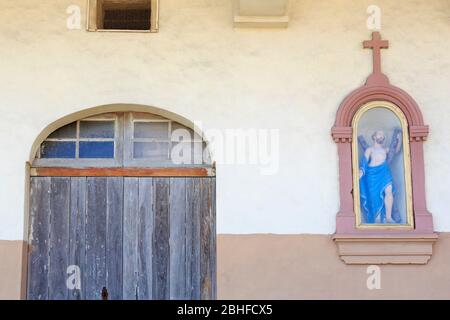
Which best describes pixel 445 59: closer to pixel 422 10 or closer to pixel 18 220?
pixel 422 10

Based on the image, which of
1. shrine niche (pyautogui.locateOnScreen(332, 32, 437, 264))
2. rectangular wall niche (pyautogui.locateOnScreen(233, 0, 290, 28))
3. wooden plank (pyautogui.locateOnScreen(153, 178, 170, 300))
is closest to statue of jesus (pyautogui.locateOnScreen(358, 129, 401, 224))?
shrine niche (pyautogui.locateOnScreen(332, 32, 437, 264))

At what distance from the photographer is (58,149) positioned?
299 inches

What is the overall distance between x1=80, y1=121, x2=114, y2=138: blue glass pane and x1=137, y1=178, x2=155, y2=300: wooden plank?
1.79ft

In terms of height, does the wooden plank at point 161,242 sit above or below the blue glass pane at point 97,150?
below

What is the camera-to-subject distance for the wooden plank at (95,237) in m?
7.34

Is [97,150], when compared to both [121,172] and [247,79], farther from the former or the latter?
[247,79]

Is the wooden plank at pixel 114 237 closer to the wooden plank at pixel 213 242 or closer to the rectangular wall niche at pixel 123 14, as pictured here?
the wooden plank at pixel 213 242

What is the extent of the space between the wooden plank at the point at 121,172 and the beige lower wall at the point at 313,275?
0.75m

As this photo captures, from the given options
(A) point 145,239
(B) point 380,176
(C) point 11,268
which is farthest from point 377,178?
(C) point 11,268

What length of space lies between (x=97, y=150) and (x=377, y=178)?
8.18 feet

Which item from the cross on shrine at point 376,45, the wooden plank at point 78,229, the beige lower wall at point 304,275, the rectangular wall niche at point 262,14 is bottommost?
the beige lower wall at point 304,275

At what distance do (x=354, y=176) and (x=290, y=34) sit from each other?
140 centimetres

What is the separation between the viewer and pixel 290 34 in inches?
297

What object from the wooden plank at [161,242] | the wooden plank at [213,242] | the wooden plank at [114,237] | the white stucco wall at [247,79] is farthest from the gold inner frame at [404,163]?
the wooden plank at [114,237]
